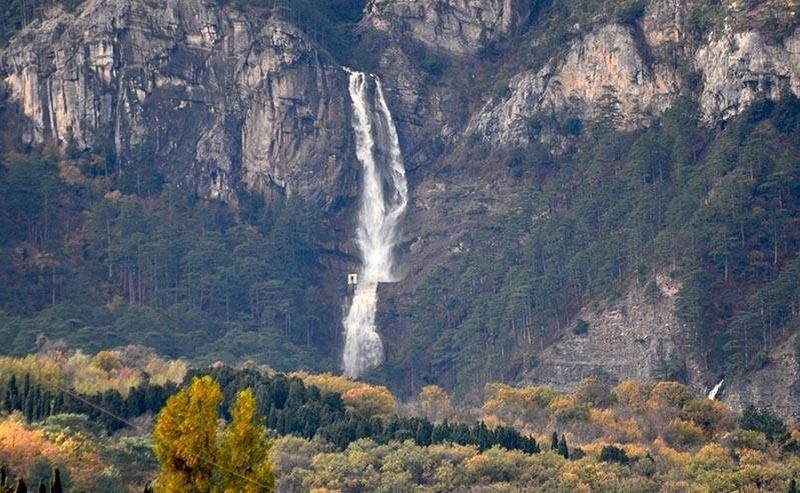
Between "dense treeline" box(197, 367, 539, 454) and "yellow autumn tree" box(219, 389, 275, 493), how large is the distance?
5101 cm

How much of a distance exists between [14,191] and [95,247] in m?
7.46

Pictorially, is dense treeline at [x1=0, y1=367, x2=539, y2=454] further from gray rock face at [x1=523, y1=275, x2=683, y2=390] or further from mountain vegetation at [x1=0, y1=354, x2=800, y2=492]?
gray rock face at [x1=523, y1=275, x2=683, y2=390]

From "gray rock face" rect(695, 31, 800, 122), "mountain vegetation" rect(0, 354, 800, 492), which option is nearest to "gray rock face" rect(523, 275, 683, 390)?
"mountain vegetation" rect(0, 354, 800, 492)

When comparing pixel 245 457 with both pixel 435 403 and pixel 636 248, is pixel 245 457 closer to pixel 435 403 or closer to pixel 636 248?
pixel 435 403

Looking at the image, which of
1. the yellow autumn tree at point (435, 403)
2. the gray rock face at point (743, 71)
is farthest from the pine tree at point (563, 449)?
the gray rock face at point (743, 71)

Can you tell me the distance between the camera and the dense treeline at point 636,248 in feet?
557

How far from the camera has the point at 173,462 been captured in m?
87.4

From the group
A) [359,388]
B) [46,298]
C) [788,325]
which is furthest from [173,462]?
[46,298]

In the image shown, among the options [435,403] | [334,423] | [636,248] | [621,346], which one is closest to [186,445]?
[334,423]

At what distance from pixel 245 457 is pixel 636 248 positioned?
3671 inches

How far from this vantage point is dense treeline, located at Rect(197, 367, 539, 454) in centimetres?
14075

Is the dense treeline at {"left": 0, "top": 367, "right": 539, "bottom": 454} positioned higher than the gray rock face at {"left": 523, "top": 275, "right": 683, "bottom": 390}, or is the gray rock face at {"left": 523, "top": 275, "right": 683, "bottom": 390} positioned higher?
the gray rock face at {"left": 523, "top": 275, "right": 683, "bottom": 390}

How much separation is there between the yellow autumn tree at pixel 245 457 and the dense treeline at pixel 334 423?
5101 centimetres

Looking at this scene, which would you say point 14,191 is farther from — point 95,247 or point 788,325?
point 788,325
